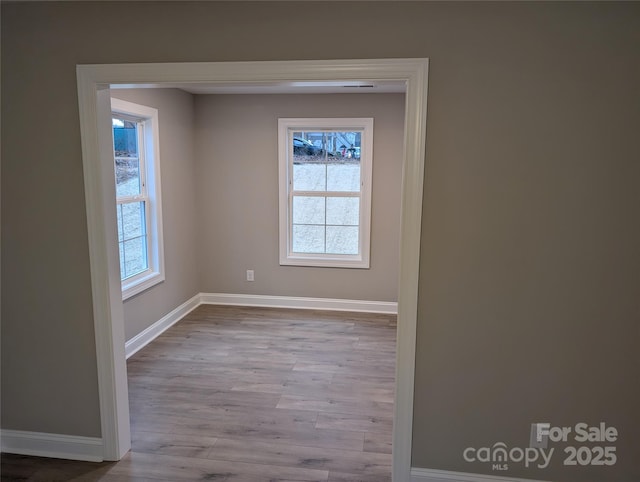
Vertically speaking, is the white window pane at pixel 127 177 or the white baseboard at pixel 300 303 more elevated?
the white window pane at pixel 127 177

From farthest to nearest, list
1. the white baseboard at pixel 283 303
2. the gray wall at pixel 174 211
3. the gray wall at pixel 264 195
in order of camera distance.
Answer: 1. the white baseboard at pixel 283 303
2. the gray wall at pixel 264 195
3. the gray wall at pixel 174 211

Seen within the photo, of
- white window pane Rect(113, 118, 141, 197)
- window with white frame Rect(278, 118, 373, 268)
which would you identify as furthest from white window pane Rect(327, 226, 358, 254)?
white window pane Rect(113, 118, 141, 197)

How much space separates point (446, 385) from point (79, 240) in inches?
76.5

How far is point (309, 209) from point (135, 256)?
5.97 ft

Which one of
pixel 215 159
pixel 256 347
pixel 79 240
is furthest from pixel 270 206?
pixel 79 240

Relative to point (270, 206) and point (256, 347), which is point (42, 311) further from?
point (270, 206)

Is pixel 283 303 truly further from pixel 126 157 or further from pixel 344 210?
pixel 126 157

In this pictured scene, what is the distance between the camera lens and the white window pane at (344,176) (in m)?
4.67

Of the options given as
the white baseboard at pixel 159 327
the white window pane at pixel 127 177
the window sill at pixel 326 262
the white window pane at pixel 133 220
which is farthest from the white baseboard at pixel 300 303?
the white window pane at pixel 127 177

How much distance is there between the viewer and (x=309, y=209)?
189 inches

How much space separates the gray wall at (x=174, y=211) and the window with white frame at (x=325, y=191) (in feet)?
3.18

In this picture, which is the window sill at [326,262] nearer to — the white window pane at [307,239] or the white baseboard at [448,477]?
the white window pane at [307,239]

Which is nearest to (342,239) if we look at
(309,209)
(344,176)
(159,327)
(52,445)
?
(309,209)

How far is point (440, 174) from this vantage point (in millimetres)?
1966
